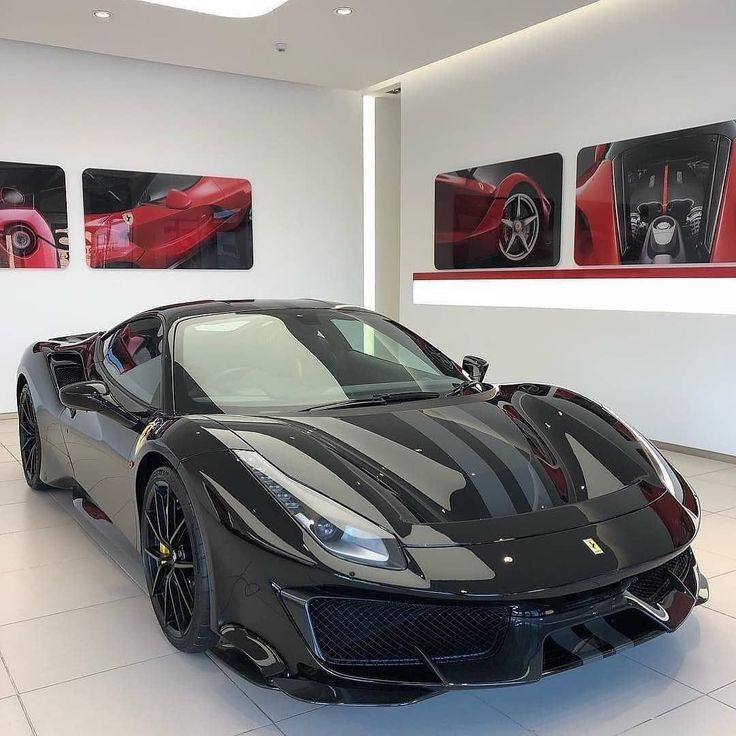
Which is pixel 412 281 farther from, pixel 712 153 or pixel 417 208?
pixel 712 153

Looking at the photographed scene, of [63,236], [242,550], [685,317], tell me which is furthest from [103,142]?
[242,550]

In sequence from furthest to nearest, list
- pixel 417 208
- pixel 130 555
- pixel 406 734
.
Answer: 1. pixel 417 208
2. pixel 130 555
3. pixel 406 734

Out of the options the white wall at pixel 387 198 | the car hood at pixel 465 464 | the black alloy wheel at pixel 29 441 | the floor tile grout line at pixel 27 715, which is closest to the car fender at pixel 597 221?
Result: the car hood at pixel 465 464

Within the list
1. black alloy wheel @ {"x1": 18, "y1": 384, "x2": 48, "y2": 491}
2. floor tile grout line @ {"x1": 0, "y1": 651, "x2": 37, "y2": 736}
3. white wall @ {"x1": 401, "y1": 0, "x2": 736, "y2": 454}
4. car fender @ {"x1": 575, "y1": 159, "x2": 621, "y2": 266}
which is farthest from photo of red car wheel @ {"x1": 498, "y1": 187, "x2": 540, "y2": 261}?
floor tile grout line @ {"x1": 0, "y1": 651, "x2": 37, "y2": 736}

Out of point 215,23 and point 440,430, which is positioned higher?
point 215,23

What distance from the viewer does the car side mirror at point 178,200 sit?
6.08 meters

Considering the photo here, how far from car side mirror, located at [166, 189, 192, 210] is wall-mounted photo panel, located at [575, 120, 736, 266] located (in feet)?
10.6

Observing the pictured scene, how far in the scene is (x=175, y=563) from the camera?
189 centimetres

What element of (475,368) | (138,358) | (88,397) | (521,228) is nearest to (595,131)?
(521,228)

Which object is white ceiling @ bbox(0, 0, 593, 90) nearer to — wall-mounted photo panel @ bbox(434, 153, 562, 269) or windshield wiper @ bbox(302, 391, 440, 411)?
wall-mounted photo panel @ bbox(434, 153, 562, 269)

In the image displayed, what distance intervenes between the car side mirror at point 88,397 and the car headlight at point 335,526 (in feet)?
3.07

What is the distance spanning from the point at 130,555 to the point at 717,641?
6.48 ft

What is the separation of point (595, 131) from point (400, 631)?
412 centimetres

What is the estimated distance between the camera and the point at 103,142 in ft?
19.0
